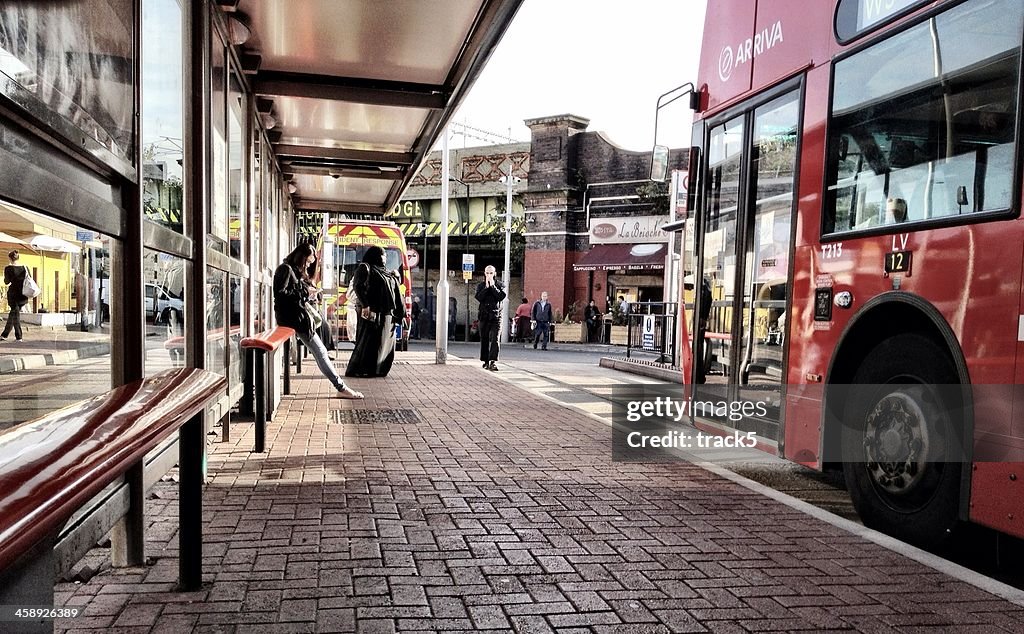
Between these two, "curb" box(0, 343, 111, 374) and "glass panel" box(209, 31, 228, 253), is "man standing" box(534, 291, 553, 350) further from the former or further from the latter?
"curb" box(0, 343, 111, 374)

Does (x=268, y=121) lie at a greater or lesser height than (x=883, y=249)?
greater

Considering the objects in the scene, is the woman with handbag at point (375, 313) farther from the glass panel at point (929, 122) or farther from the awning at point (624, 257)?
the awning at point (624, 257)

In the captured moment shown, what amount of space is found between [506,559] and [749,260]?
11.2 ft

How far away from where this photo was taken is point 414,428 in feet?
25.3

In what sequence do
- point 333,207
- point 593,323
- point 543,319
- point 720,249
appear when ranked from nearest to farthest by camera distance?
point 720,249, point 333,207, point 543,319, point 593,323

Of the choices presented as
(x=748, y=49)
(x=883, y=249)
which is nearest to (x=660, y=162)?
(x=748, y=49)

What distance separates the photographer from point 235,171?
723 cm

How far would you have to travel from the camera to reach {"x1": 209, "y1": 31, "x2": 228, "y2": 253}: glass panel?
5559 mm

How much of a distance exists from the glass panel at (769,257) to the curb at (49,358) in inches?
168

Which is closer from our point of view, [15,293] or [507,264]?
[15,293]

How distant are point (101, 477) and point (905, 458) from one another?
4.06 metres

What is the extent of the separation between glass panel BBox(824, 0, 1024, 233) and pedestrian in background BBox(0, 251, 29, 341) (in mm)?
4071

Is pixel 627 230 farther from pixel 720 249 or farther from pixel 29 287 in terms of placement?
pixel 29 287

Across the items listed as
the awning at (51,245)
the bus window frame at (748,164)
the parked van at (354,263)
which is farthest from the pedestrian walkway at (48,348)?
the parked van at (354,263)
